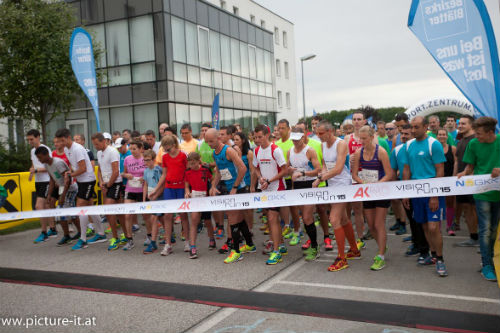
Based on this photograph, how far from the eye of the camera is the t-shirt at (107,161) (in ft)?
26.6

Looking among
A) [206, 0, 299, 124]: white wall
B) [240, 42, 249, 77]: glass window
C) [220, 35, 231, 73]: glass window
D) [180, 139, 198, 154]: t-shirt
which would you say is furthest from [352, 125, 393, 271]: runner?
[206, 0, 299, 124]: white wall

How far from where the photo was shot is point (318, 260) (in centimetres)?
651

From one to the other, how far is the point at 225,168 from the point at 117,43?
1772 centimetres

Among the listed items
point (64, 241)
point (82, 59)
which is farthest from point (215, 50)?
point (64, 241)

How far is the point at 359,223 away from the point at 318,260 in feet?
3.61

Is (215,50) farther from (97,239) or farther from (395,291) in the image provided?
(395,291)

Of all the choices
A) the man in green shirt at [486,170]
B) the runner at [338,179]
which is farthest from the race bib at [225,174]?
the man in green shirt at [486,170]

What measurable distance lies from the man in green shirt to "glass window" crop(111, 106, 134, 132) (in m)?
19.4

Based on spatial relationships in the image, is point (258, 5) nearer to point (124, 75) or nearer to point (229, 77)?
point (229, 77)

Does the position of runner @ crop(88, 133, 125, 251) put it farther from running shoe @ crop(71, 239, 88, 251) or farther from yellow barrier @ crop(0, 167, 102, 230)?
yellow barrier @ crop(0, 167, 102, 230)

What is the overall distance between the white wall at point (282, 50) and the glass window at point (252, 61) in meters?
8.33

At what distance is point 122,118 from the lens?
22.8 meters

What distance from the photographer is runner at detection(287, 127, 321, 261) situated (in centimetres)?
633

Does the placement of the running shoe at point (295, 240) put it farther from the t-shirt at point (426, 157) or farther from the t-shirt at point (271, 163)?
the t-shirt at point (426, 157)
